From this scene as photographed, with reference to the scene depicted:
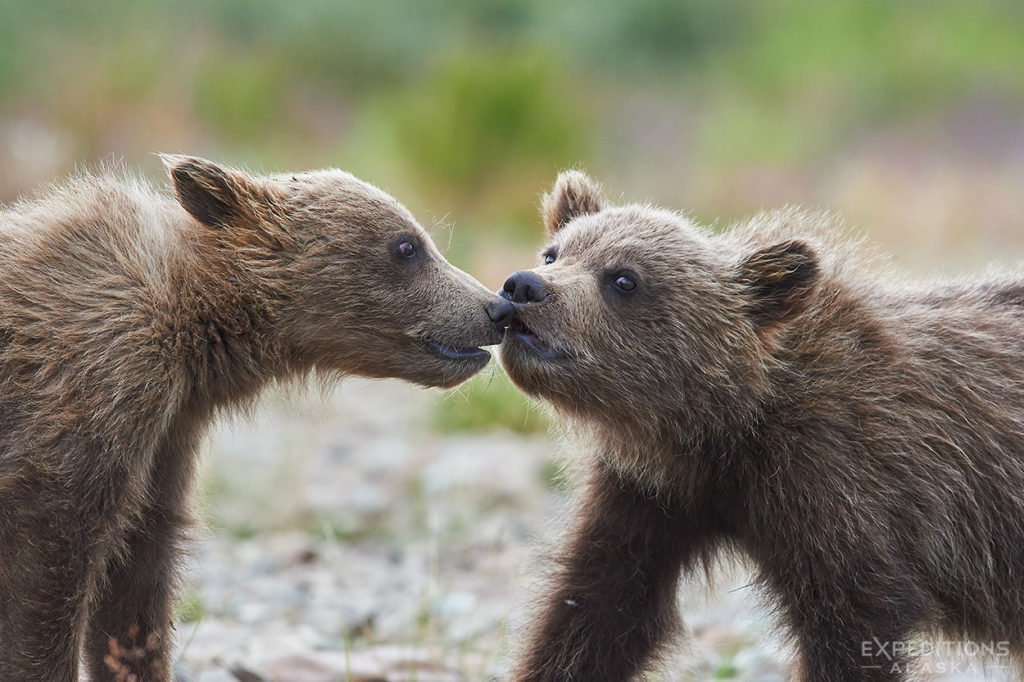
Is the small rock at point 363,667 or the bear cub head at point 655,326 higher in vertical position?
the bear cub head at point 655,326

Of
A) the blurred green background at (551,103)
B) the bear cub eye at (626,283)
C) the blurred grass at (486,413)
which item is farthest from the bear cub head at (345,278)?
the blurred green background at (551,103)

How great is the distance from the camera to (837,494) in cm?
495

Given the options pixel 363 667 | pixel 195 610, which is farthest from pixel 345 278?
pixel 195 610

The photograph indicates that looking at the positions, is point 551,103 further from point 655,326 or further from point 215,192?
point 655,326

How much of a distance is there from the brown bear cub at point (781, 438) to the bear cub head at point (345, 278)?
45 cm

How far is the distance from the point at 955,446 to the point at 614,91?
1017 inches

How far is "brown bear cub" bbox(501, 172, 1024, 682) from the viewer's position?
4.97 m

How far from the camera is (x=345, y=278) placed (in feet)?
18.8

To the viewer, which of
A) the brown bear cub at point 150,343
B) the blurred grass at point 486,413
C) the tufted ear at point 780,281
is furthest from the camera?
the blurred grass at point 486,413

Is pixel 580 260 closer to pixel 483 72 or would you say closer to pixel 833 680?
pixel 833 680

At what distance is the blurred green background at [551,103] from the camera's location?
60.6ft

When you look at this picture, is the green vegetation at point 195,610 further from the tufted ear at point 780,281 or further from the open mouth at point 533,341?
the tufted ear at point 780,281

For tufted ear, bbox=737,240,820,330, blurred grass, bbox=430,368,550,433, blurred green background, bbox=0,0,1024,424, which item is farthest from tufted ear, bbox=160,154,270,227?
blurred green background, bbox=0,0,1024,424

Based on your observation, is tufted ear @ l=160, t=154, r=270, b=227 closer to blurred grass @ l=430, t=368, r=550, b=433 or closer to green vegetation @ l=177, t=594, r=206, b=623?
green vegetation @ l=177, t=594, r=206, b=623
